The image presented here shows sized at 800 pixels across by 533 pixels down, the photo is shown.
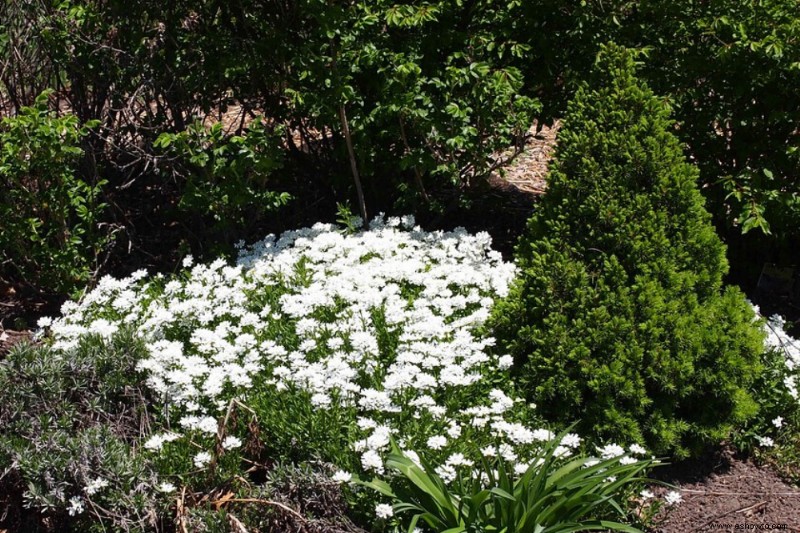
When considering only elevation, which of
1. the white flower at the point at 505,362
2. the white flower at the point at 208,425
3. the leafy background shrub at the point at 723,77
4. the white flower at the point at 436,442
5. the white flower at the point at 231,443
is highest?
the leafy background shrub at the point at 723,77

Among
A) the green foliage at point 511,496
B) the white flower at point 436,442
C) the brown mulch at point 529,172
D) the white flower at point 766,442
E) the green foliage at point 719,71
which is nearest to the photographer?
the green foliage at point 511,496

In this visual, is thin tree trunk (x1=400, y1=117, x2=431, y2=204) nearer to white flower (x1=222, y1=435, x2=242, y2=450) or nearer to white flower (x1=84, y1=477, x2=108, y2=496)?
white flower (x1=222, y1=435, x2=242, y2=450)

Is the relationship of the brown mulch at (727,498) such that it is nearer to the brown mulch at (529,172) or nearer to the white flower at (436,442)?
the white flower at (436,442)

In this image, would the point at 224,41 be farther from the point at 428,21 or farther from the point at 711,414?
the point at 711,414

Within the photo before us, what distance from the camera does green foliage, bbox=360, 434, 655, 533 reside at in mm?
3447

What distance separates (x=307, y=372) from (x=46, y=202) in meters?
2.43

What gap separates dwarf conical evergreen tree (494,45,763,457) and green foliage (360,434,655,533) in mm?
473

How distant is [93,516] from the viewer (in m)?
3.79

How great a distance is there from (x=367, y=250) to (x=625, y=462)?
86.1 inches

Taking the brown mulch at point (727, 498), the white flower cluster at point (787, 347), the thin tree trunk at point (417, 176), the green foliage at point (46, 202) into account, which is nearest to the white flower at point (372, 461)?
the brown mulch at point (727, 498)

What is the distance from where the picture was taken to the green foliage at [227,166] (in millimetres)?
5484

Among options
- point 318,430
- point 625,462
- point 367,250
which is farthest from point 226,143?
point 625,462

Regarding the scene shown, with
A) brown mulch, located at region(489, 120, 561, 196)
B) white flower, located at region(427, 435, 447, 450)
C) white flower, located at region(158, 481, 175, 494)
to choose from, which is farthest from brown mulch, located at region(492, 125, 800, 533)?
brown mulch, located at region(489, 120, 561, 196)

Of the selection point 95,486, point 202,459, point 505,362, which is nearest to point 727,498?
point 505,362
